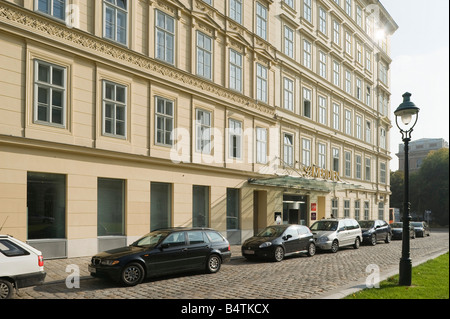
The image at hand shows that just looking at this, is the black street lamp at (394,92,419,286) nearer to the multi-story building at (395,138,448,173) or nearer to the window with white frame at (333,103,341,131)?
the window with white frame at (333,103,341,131)

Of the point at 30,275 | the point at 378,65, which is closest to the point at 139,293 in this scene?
the point at 30,275

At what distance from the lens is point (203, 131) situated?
69.1 feet

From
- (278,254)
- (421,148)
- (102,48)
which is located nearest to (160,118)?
(102,48)

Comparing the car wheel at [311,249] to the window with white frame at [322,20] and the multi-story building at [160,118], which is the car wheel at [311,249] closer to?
the multi-story building at [160,118]

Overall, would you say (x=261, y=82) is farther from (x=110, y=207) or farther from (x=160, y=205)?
(x=110, y=207)

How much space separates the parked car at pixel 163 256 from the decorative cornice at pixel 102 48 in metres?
7.79

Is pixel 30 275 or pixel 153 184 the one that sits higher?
pixel 153 184

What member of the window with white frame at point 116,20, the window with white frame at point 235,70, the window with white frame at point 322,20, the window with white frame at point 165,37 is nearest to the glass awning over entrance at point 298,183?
the window with white frame at point 235,70

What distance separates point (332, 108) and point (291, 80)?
7538mm

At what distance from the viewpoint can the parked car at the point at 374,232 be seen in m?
25.0

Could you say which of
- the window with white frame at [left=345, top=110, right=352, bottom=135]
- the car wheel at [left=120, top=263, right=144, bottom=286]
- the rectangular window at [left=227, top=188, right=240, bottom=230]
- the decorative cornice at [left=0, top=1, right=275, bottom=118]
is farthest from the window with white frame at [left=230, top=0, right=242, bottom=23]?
the window with white frame at [left=345, top=110, right=352, bottom=135]

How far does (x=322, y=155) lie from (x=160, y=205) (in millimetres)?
17795

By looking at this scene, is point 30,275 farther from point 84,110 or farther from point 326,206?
point 326,206

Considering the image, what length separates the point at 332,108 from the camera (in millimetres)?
35062
